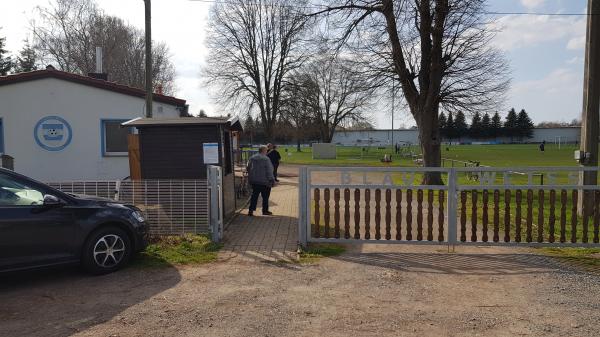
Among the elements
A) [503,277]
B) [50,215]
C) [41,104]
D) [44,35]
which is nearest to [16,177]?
[50,215]

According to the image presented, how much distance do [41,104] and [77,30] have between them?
34.0 m

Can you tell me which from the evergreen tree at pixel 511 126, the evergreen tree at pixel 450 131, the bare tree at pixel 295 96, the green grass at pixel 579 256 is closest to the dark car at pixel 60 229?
the green grass at pixel 579 256

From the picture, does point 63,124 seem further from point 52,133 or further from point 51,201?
point 51,201

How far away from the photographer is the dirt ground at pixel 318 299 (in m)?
4.46

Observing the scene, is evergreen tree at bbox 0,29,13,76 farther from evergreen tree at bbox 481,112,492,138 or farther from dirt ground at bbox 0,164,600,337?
evergreen tree at bbox 481,112,492,138

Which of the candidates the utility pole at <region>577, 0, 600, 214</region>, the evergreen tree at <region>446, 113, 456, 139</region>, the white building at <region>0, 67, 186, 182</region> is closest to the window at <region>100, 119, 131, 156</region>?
the white building at <region>0, 67, 186, 182</region>

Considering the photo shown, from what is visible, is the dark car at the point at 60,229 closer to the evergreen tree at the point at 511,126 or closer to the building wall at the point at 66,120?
the building wall at the point at 66,120

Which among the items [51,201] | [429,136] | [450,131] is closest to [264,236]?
[51,201]

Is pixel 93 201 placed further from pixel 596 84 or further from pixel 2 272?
pixel 596 84

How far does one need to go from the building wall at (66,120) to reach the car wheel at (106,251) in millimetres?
8516

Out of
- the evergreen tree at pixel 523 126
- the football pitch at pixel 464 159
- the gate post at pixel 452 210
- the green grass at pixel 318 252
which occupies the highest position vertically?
the evergreen tree at pixel 523 126

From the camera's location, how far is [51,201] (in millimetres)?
5750

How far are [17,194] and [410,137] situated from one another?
11598 centimetres

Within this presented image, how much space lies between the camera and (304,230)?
7543 millimetres
